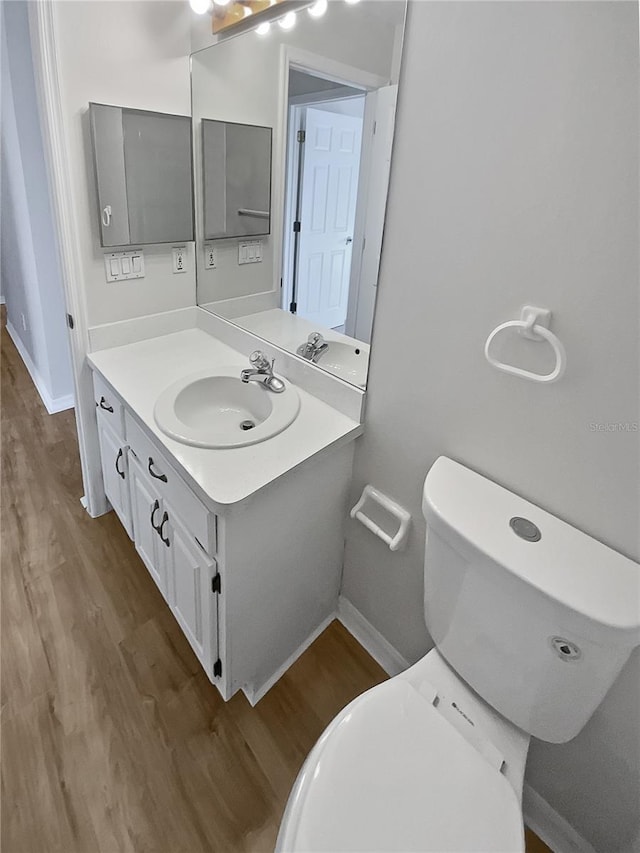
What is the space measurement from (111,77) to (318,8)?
0.69 meters

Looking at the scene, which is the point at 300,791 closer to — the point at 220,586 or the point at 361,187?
the point at 220,586

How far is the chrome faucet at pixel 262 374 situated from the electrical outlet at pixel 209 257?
Result: 0.60 m

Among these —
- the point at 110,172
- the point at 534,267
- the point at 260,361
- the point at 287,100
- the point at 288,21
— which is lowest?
the point at 260,361

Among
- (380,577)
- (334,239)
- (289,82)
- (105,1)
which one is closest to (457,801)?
(380,577)

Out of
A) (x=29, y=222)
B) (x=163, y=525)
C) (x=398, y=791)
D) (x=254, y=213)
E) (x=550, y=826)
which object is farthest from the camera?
(x=29, y=222)

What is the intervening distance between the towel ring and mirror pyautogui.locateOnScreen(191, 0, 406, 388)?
396 millimetres

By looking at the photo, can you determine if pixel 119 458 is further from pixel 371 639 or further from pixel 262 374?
pixel 371 639

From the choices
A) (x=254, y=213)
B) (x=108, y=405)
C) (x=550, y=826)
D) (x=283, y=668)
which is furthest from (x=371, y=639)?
(x=254, y=213)

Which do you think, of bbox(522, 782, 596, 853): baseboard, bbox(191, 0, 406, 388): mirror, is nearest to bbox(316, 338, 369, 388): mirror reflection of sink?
bbox(191, 0, 406, 388): mirror

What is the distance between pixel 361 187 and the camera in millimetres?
1209

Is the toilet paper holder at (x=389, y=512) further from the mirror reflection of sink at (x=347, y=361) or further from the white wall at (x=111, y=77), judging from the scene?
the white wall at (x=111, y=77)

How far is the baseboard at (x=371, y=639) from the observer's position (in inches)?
A: 59.5

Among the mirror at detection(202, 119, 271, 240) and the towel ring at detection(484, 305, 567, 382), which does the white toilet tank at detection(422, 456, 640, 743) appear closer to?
the towel ring at detection(484, 305, 567, 382)

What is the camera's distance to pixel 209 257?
74.8 inches
